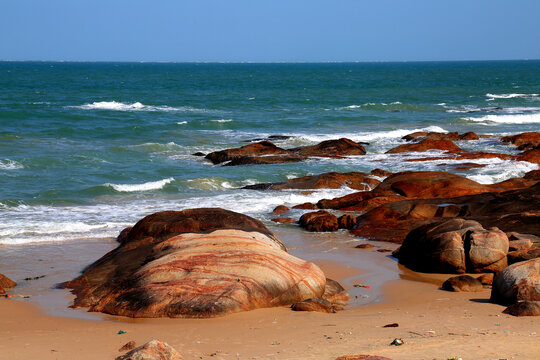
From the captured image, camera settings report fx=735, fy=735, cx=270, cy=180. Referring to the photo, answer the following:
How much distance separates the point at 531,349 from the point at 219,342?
3.15m

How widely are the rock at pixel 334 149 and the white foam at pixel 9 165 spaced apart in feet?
35.9

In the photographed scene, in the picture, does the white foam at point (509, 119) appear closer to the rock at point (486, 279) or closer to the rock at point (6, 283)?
the rock at point (486, 279)

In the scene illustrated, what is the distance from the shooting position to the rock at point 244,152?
2923 centimetres

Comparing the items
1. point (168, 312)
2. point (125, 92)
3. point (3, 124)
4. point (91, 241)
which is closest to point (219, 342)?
point (168, 312)

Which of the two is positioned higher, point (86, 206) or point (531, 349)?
point (531, 349)

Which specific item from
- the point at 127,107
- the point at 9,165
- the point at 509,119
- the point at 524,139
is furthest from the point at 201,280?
the point at 127,107

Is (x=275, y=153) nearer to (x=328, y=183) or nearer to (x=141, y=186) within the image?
(x=141, y=186)

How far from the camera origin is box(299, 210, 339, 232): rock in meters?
16.3

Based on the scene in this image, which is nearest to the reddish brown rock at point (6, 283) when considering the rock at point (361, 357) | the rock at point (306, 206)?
the rock at point (361, 357)

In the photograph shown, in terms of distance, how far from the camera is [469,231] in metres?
12.1

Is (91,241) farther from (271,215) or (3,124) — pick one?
(3,124)

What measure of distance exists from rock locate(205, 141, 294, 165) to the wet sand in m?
17.4

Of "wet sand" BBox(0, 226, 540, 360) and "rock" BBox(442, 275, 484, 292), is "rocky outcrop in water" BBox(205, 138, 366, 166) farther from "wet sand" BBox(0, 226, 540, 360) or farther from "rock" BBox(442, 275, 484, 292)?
"rock" BBox(442, 275, 484, 292)

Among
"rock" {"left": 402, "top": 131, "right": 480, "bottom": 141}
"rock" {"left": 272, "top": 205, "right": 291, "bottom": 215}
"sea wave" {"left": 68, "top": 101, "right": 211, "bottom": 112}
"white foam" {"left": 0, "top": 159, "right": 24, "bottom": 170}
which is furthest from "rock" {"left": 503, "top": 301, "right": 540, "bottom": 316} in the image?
"sea wave" {"left": 68, "top": 101, "right": 211, "bottom": 112}
